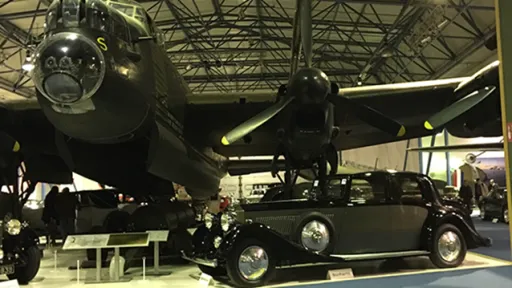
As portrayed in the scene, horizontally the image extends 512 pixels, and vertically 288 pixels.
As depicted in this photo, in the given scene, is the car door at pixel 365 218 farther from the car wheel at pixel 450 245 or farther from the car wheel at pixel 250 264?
the car wheel at pixel 250 264

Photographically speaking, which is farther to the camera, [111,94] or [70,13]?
[111,94]

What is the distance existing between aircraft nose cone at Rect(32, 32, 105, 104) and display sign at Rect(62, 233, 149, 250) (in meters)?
1.94

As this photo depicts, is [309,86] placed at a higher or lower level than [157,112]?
higher

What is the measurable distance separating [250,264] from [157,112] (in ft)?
9.16

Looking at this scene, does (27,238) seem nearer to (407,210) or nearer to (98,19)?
(98,19)

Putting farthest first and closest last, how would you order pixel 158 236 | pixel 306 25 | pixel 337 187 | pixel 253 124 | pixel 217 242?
pixel 306 25 < pixel 253 124 < pixel 337 187 < pixel 158 236 < pixel 217 242

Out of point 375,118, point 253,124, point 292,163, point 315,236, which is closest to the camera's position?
point 315,236

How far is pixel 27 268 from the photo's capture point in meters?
6.22

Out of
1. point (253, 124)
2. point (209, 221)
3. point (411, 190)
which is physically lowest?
point (209, 221)

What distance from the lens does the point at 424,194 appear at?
6.89 metres

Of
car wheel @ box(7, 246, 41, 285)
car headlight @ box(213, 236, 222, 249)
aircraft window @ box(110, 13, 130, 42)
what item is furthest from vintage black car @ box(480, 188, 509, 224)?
car wheel @ box(7, 246, 41, 285)

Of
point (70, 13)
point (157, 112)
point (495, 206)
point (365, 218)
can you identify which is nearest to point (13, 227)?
point (157, 112)

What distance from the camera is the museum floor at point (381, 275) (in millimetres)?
5594

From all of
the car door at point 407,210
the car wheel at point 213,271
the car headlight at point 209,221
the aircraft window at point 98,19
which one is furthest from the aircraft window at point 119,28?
the car door at point 407,210
